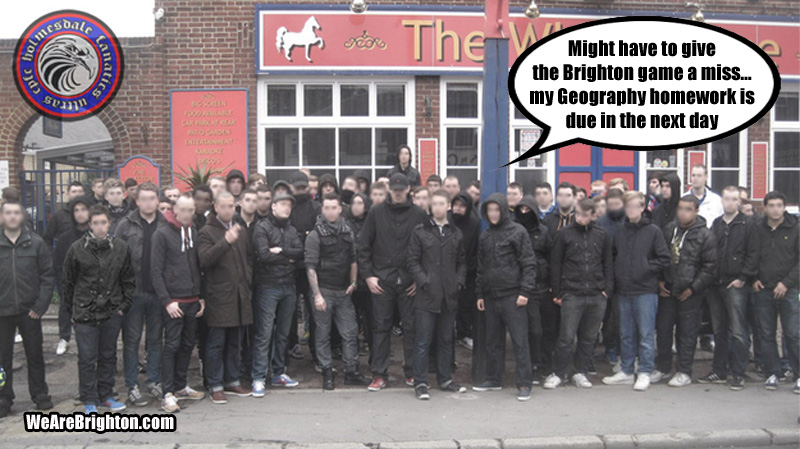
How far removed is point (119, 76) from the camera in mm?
11641

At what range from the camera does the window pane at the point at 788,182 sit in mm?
13117

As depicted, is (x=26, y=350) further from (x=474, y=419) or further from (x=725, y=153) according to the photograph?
(x=725, y=153)

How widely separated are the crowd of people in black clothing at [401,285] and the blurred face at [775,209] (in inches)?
0.9

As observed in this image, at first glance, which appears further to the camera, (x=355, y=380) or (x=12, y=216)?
(x=355, y=380)

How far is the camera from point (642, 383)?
7.24 meters

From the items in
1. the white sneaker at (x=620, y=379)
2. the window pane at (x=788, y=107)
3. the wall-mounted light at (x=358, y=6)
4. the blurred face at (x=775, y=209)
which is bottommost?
the white sneaker at (x=620, y=379)

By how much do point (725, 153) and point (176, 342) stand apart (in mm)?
11042

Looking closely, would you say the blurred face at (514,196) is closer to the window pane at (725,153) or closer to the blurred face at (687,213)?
the blurred face at (687,213)

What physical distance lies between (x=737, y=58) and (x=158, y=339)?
24.0ft

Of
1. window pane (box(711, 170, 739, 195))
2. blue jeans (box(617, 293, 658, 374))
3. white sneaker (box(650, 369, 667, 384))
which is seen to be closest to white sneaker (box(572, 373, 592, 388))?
blue jeans (box(617, 293, 658, 374))

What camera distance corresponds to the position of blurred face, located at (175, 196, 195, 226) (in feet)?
21.3

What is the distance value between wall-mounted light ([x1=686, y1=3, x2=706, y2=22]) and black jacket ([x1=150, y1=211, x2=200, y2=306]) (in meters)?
10.2

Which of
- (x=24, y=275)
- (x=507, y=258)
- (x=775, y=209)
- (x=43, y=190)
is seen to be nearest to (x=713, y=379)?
(x=775, y=209)

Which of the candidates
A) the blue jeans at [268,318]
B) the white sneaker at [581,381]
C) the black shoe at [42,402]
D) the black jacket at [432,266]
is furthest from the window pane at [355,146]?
the black shoe at [42,402]
